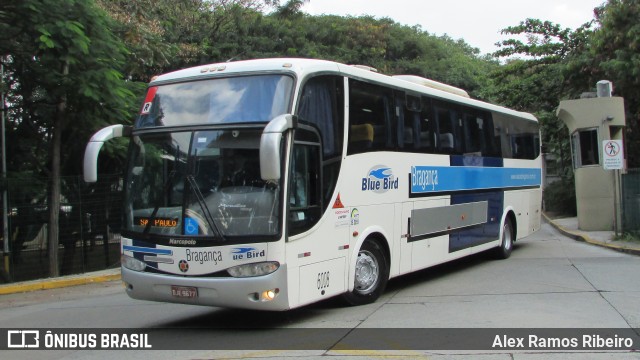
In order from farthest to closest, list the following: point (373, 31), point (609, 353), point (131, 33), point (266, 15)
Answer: point (373, 31), point (266, 15), point (131, 33), point (609, 353)

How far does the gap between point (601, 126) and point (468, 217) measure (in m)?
9.10

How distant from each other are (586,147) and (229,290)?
16.3 metres

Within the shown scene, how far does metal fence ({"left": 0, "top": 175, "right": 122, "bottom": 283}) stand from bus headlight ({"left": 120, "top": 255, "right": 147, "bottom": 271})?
294 inches

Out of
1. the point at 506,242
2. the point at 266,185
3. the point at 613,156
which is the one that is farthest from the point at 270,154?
the point at 613,156

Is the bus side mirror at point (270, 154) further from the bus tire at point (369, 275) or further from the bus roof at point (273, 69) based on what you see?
the bus tire at point (369, 275)

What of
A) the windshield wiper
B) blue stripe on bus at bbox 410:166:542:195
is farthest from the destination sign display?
blue stripe on bus at bbox 410:166:542:195

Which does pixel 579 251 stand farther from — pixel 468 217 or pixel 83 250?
pixel 83 250

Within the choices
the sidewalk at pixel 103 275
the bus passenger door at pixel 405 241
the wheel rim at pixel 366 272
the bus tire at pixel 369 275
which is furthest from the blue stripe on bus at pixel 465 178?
the sidewalk at pixel 103 275

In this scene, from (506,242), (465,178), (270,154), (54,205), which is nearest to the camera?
(270,154)

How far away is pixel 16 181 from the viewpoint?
13.8 metres

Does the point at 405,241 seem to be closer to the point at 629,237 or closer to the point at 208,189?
the point at 208,189

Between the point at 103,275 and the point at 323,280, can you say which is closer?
the point at 323,280

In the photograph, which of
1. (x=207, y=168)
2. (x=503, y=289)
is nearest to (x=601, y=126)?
(x=503, y=289)

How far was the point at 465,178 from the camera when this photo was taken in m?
12.0
